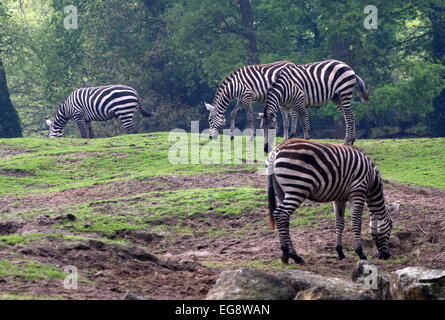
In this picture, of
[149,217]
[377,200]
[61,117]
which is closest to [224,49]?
[61,117]

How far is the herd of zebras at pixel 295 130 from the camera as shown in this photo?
37.6 feet

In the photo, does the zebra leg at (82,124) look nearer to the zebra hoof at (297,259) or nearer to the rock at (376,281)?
the zebra hoof at (297,259)

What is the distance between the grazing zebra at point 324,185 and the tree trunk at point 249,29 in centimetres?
2177

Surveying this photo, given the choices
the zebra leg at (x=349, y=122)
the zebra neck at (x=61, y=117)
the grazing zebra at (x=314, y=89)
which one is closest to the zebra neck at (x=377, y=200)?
the grazing zebra at (x=314, y=89)

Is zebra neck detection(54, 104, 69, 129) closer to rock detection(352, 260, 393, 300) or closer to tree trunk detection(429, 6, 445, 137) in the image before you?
tree trunk detection(429, 6, 445, 137)

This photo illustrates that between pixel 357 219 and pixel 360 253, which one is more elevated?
pixel 357 219

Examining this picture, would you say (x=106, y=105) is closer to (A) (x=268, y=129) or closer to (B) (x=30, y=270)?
(A) (x=268, y=129)

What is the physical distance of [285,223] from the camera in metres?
11.4

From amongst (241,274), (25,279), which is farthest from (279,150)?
(25,279)

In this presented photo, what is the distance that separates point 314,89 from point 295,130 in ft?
5.03

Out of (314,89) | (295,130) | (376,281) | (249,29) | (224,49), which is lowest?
(376,281)

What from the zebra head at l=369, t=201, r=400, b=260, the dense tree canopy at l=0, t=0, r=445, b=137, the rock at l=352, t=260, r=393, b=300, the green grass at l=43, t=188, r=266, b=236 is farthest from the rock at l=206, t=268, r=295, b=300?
the dense tree canopy at l=0, t=0, r=445, b=137
